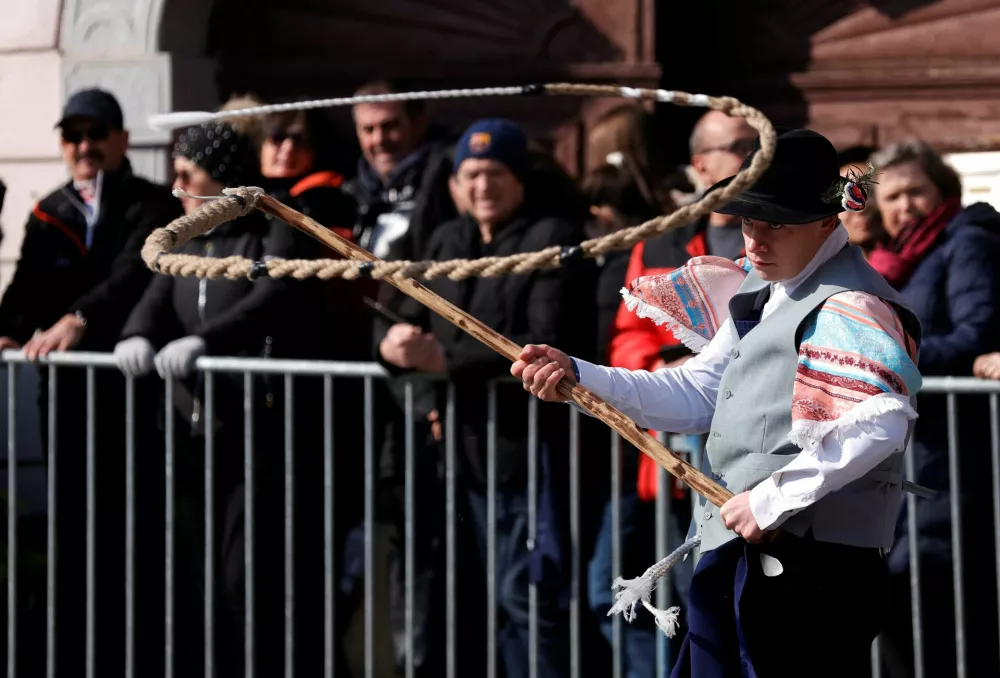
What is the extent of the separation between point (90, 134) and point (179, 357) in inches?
52.3

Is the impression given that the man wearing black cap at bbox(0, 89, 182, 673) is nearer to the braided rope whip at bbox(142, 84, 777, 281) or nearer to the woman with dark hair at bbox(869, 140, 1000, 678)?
the braided rope whip at bbox(142, 84, 777, 281)

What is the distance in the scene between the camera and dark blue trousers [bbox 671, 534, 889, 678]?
11.3ft

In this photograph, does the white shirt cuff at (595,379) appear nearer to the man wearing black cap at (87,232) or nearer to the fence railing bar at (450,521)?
the fence railing bar at (450,521)

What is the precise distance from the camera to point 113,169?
6.21 meters

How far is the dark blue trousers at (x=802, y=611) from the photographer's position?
11.3 ft

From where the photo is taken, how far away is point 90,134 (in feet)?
20.4

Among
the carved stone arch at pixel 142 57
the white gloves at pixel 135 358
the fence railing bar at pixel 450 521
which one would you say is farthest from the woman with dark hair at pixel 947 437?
the carved stone arch at pixel 142 57

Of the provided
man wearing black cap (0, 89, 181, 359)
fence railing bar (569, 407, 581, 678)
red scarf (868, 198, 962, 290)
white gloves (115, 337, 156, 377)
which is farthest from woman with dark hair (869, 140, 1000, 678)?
man wearing black cap (0, 89, 181, 359)

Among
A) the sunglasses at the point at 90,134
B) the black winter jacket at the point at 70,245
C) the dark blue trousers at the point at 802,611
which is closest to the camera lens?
the dark blue trousers at the point at 802,611

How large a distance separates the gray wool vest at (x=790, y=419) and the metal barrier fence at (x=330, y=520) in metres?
1.23

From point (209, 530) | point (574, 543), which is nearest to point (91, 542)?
point (209, 530)

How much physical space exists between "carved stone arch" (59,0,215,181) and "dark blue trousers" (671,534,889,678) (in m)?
4.33

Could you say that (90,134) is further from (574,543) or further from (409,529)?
(574,543)

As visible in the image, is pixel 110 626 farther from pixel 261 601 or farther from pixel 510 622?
pixel 510 622
